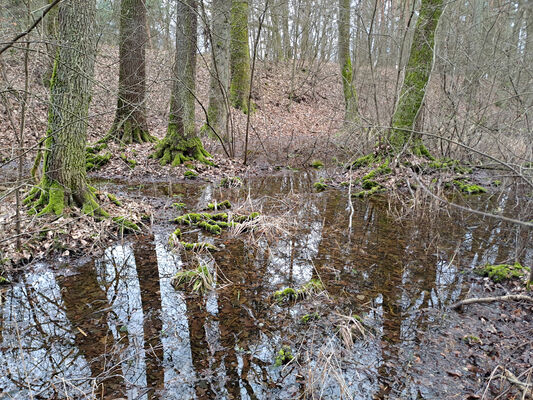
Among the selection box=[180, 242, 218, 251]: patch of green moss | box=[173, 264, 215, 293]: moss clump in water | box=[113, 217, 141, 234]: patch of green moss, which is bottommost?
box=[173, 264, 215, 293]: moss clump in water

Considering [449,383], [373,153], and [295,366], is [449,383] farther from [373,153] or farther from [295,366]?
[373,153]

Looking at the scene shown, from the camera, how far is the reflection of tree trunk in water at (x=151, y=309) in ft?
10.7

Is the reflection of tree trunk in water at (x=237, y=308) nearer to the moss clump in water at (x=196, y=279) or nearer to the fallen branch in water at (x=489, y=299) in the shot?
the moss clump in water at (x=196, y=279)

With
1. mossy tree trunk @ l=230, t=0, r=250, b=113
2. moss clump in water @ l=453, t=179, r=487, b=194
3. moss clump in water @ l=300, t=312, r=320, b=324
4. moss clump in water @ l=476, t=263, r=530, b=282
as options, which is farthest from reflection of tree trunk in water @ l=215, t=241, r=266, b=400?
mossy tree trunk @ l=230, t=0, r=250, b=113

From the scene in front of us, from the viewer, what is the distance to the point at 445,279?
16.6ft

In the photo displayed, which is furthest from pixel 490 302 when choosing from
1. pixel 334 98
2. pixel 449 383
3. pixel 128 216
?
pixel 334 98

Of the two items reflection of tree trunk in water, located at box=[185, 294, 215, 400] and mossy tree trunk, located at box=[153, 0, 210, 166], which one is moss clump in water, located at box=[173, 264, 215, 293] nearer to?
reflection of tree trunk in water, located at box=[185, 294, 215, 400]

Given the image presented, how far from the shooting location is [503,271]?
493cm

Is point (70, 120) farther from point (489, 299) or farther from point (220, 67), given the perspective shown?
point (220, 67)

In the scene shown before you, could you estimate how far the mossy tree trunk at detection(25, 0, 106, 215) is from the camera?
17.7ft

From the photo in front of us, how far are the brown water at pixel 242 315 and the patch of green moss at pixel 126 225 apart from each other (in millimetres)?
274

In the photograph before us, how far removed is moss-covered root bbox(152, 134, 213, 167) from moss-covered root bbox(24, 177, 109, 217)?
14.1ft

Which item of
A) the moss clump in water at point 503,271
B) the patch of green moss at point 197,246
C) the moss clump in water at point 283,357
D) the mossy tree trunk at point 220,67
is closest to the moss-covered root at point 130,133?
the mossy tree trunk at point 220,67

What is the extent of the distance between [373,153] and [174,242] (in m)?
7.17
